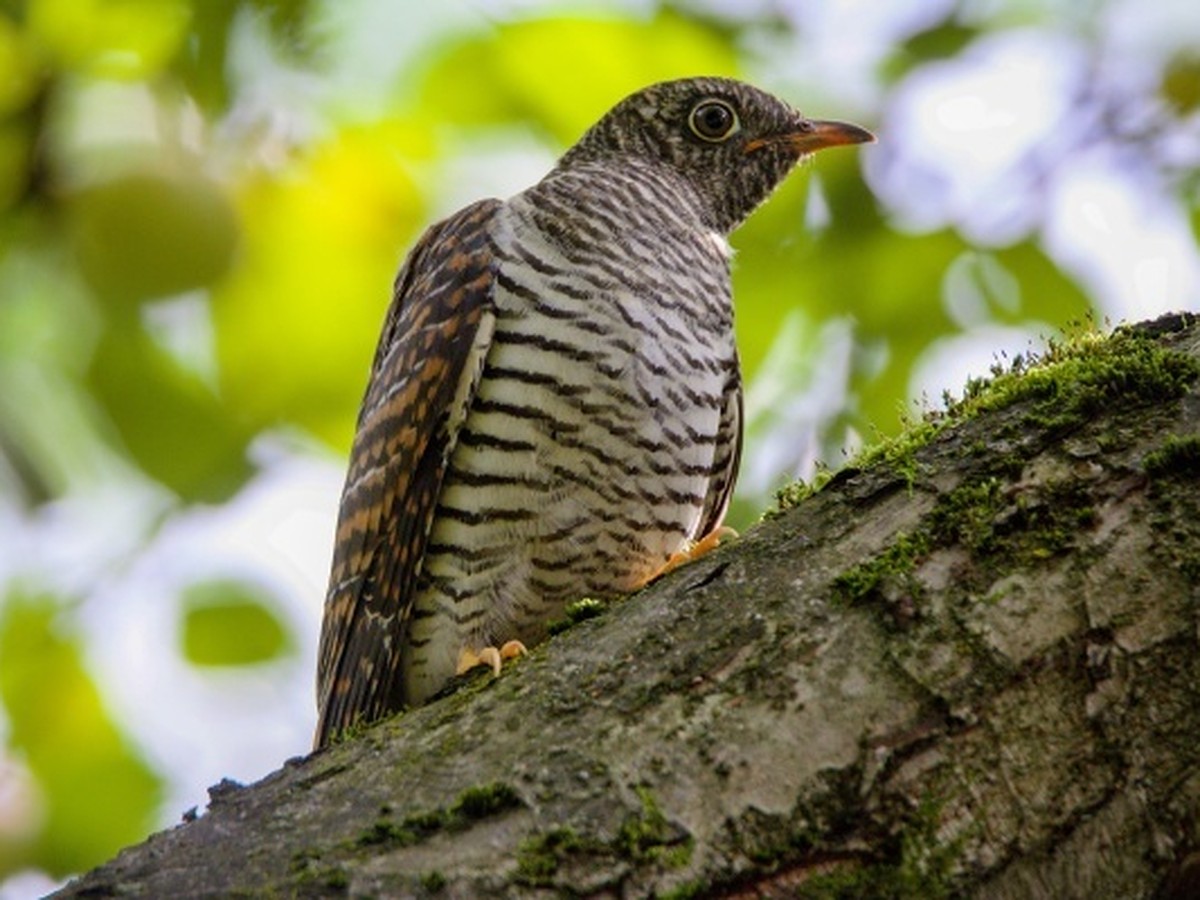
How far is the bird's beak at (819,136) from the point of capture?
3.79 m

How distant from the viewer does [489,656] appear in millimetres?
2633

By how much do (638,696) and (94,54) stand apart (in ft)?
5.05

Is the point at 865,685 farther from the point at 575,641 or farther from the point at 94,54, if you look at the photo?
the point at 94,54

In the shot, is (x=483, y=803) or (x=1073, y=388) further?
(x=1073, y=388)

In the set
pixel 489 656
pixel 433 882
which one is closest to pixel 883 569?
pixel 433 882

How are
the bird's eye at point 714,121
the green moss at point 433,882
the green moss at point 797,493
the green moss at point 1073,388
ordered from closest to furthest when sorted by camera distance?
the green moss at point 433,882
the green moss at point 1073,388
the green moss at point 797,493
the bird's eye at point 714,121

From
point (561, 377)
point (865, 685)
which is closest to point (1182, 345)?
point (865, 685)

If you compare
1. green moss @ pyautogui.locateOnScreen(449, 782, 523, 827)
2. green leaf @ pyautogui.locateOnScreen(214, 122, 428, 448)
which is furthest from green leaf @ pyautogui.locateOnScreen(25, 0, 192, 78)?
green moss @ pyautogui.locateOnScreen(449, 782, 523, 827)

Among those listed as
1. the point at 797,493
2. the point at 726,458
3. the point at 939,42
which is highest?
the point at 939,42

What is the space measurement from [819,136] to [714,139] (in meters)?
0.34

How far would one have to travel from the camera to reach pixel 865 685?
179 cm

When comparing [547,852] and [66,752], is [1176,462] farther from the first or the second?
[66,752]

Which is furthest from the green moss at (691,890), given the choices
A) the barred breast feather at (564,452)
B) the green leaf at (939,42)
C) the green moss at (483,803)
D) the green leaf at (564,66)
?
the green leaf at (939,42)

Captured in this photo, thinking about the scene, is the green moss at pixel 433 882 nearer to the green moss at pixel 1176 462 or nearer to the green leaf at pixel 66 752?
the green moss at pixel 1176 462
